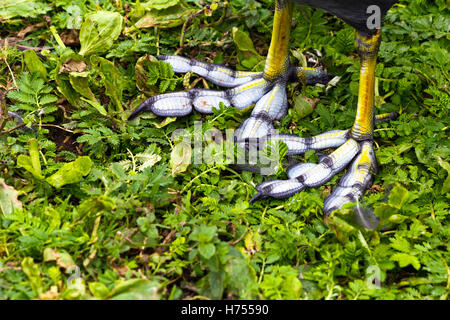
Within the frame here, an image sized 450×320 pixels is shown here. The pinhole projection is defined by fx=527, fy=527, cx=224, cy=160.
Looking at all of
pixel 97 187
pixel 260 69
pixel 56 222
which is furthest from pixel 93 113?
pixel 260 69

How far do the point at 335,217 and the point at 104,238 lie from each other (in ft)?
3.02

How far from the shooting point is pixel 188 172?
2408mm

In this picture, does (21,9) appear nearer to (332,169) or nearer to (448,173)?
(332,169)

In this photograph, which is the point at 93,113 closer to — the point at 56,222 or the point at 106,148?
the point at 106,148

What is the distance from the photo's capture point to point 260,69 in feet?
9.70

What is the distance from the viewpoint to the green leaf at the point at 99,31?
2836 mm

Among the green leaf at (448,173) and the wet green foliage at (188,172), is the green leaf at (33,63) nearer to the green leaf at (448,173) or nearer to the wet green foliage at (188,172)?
the wet green foliage at (188,172)

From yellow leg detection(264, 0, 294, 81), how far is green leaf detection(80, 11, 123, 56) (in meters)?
0.86

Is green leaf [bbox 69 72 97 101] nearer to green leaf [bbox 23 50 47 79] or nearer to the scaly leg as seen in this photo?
green leaf [bbox 23 50 47 79]

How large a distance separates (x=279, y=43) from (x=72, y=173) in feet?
4.02

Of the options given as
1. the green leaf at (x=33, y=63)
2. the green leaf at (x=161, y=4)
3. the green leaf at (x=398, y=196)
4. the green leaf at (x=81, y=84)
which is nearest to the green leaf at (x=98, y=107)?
the green leaf at (x=81, y=84)

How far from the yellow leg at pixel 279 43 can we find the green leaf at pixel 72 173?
1.08 metres

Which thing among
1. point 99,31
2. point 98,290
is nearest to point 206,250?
point 98,290

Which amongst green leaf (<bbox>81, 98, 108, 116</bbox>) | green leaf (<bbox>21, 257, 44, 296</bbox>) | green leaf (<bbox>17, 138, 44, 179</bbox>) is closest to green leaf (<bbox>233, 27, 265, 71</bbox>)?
green leaf (<bbox>81, 98, 108, 116</bbox>)
